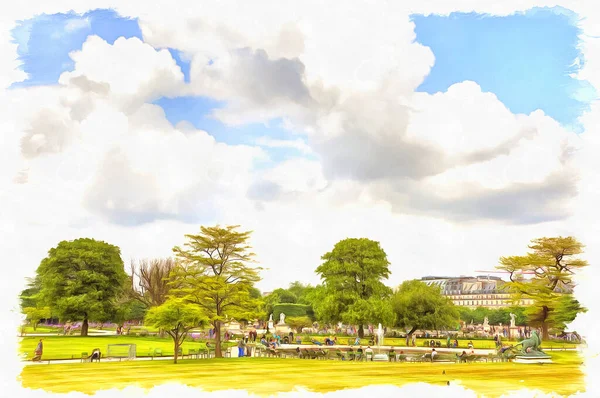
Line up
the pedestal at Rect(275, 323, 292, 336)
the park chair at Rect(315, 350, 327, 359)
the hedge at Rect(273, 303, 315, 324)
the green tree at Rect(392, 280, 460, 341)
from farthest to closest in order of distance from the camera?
the hedge at Rect(273, 303, 315, 324) → the pedestal at Rect(275, 323, 292, 336) → the green tree at Rect(392, 280, 460, 341) → the park chair at Rect(315, 350, 327, 359)

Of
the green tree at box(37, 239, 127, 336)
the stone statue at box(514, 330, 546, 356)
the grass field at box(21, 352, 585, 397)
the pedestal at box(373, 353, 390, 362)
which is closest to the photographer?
the grass field at box(21, 352, 585, 397)

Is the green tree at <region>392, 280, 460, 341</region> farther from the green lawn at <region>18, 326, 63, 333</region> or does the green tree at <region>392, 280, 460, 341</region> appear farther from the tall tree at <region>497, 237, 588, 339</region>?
the green lawn at <region>18, 326, 63, 333</region>

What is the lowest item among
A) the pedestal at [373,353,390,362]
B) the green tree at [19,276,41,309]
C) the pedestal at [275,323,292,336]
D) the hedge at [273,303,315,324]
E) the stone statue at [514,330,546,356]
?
the pedestal at [373,353,390,362]

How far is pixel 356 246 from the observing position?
55.9m

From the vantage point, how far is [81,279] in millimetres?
57625

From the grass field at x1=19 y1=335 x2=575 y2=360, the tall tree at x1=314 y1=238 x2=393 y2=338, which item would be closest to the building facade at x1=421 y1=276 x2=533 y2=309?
the tall tree at x1=314 y1=238 x2=393 y2=338

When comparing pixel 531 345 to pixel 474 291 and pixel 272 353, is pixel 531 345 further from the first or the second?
pixel 474 291

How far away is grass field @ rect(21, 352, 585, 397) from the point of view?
24562 mm

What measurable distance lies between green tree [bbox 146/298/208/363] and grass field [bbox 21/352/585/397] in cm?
223

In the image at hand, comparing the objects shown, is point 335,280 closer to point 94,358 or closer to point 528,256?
point 528,256

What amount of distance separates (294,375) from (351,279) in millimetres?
27475

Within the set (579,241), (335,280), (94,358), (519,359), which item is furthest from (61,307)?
(579,241)

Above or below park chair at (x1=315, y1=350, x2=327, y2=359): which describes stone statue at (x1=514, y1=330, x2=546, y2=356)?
above

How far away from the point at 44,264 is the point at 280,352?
100 feet
